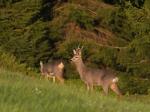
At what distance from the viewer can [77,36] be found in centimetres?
2909

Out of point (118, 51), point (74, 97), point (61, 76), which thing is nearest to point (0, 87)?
point (74, 97)

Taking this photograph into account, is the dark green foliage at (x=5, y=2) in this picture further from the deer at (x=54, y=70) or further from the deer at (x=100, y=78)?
the deer at (x=100, y=78)

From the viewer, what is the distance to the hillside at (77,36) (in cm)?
2680

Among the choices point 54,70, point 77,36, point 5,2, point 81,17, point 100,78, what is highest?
point 5,2

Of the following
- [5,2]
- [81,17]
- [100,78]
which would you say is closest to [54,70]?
[81,17]

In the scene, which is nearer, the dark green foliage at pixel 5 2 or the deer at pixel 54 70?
the deer at pixel 54 70

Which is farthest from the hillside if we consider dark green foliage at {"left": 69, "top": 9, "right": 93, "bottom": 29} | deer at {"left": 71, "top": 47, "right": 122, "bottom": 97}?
deer at {"left": 71, "top": 47, "right": 122, "bottom": 97}

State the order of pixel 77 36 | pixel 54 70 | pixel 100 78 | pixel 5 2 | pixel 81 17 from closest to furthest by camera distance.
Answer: pixel 100 78 → pixel 54 70 → pixel 81 17 → pixel 5 2 → pixel 77 36

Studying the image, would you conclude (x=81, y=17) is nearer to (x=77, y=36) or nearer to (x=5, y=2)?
(x=77, y=36)

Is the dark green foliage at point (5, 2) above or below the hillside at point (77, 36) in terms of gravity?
above

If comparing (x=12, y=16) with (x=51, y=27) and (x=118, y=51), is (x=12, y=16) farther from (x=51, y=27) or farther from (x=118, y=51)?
(x=118, y=51)

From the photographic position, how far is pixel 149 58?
26.3 m

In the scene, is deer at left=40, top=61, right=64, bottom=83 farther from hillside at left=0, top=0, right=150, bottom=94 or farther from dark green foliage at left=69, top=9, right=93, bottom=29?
dark green foliage at left=69, top=9, right=93, bottom=29

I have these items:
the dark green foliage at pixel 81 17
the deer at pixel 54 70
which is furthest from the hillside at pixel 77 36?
the deer at pixel 54 70
